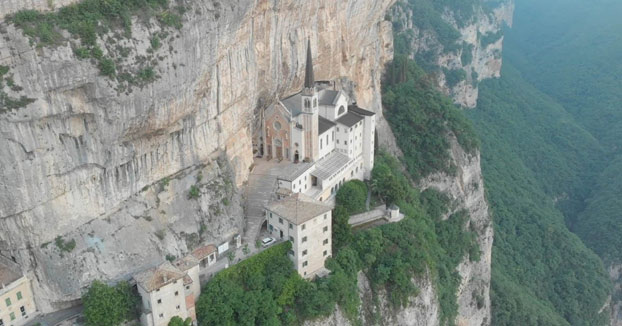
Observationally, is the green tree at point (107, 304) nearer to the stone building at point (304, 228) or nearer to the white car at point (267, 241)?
the white car at point (267, 241)

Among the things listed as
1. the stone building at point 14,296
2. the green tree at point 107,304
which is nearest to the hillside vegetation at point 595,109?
the green tree at point 107,304

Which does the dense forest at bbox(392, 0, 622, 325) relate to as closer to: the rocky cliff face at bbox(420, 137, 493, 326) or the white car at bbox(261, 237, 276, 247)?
the rocky cliff face at bbox(420, 137, 493, 326)

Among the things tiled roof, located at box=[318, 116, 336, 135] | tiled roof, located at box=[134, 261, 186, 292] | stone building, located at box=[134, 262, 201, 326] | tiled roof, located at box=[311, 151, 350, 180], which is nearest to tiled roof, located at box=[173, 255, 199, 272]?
stone building, located at box=[134, 262, 201, 326]

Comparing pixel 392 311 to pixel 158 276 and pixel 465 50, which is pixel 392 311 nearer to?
pixel 158 276

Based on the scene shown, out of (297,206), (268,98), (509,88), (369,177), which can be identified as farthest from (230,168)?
(509,88)

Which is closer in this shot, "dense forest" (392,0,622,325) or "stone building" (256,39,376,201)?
"stone building" (256,39,376,201)
